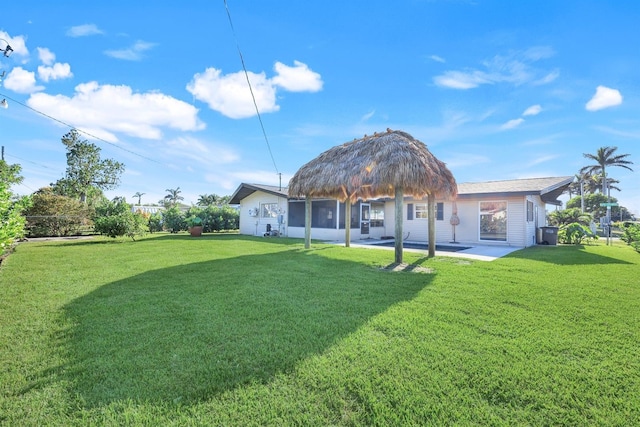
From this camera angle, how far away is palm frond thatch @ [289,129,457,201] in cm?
805

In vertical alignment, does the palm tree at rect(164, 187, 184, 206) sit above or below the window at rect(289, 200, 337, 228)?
above

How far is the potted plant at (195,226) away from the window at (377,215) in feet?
35.5

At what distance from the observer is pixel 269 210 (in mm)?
18688

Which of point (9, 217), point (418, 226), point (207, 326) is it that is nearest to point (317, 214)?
point (418, 226)

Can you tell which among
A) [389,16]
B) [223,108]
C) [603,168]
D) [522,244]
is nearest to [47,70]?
[223,108]

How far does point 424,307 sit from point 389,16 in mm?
9478

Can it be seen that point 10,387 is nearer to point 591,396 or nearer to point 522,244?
point 591,396

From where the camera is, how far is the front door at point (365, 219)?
637 inches

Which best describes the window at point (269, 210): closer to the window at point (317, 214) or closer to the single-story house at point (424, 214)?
the single-story house at point (424, 214)

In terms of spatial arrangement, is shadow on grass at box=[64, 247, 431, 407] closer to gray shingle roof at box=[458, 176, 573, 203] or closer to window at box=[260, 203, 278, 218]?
gray shingle roof at box=[458, 176, 573, 203]

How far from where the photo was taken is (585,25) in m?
8.54

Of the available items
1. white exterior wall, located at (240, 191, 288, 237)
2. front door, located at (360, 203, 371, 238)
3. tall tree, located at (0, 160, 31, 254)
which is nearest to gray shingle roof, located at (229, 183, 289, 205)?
white exterior wall, located at (240, 191, 288, 237)

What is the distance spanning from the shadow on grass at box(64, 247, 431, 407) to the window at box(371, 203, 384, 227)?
10.4 m

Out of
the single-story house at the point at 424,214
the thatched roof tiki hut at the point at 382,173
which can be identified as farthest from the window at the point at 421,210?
the thatched roof tiki hut at the point at 382,173
